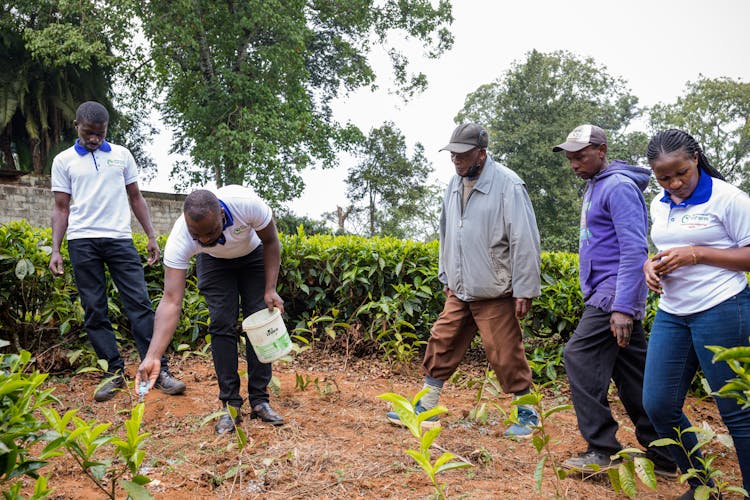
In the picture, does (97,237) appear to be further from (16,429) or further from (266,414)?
(16,429)

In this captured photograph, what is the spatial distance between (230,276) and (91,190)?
1.37m

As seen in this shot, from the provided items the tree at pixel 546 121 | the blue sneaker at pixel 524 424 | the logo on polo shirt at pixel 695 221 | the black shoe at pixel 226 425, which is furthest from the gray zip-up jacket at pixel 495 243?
the tree at pixel 546 121

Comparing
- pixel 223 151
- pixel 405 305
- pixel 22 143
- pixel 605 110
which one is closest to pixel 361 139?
pixel 223 151

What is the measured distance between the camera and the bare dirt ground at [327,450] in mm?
2932

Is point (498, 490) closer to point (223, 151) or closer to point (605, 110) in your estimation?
point (223, 151)

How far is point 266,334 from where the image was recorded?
3529 millimetres

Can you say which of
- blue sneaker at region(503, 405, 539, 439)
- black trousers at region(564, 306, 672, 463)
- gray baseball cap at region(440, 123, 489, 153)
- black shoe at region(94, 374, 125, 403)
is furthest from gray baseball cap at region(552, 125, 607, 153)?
black shoe at region(94, 374, 125, 403)

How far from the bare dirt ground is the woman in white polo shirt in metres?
0.62

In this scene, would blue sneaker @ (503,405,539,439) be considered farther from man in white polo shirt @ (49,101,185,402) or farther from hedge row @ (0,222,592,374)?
man in white polo shirt @ (49,101,185,402)

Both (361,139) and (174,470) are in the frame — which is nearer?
(174,470)

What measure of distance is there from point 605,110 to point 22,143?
100 feet

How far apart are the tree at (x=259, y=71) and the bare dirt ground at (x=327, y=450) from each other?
12582 millimetres

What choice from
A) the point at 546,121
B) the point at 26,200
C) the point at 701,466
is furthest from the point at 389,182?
the point at 701,466

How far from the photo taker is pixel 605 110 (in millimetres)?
36688
